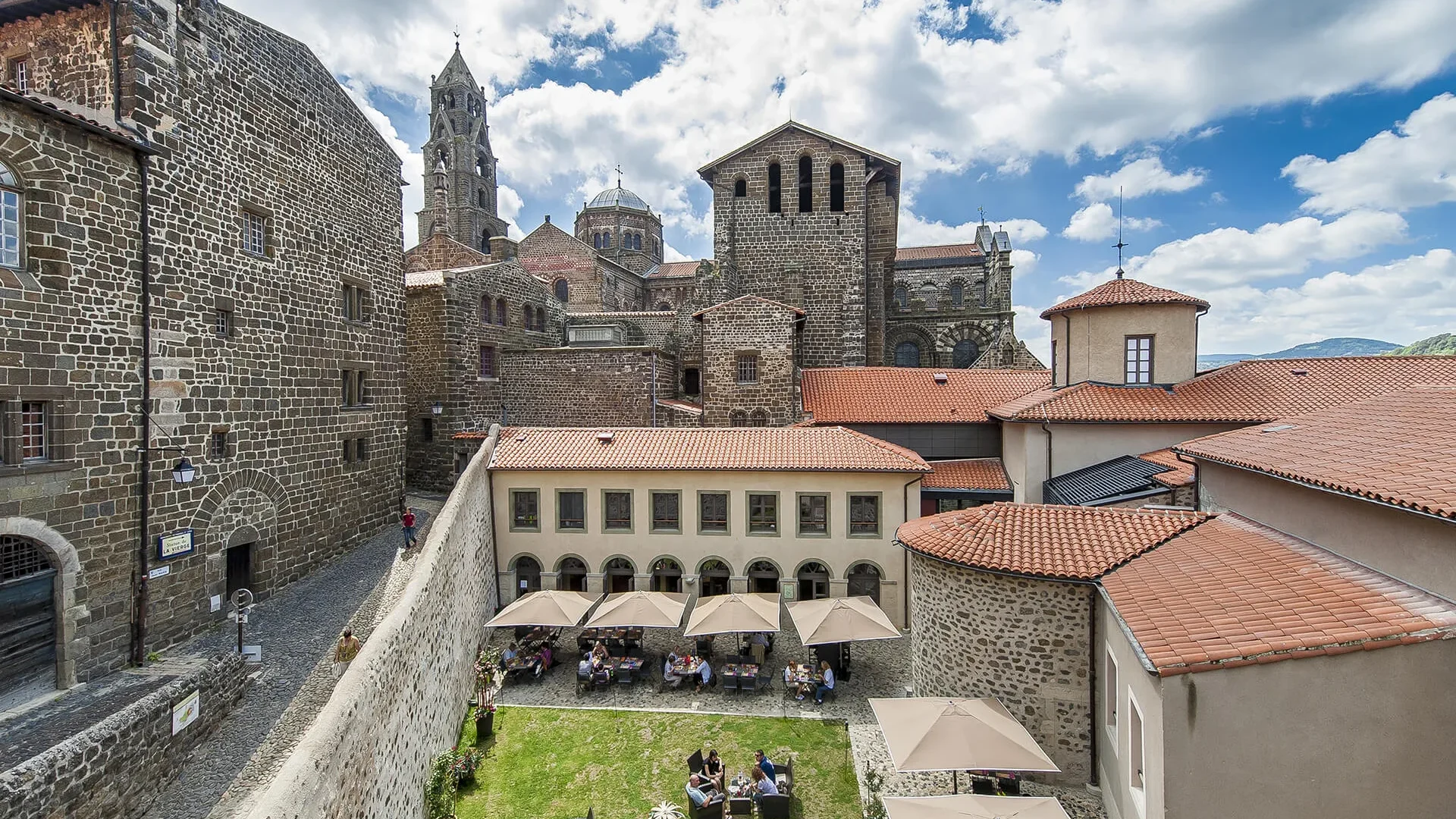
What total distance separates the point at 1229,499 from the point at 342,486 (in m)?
21.0

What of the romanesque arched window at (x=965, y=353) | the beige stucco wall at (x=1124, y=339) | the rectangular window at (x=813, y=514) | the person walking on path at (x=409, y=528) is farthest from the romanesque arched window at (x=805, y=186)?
the person walking on path at (x=409, y=528)

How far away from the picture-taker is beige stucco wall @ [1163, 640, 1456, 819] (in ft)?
20.6

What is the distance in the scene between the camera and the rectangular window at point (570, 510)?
58.1ft

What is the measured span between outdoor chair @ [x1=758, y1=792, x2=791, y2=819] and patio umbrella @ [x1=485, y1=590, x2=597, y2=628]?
20.4 feet

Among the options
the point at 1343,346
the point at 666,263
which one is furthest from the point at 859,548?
the point at 1343,346

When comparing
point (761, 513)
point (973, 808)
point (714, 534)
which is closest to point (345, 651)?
point (714, 534)

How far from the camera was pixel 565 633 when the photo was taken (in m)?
16.8

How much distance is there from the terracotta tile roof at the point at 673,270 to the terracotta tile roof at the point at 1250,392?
3105cm

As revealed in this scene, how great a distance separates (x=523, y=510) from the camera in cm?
1795

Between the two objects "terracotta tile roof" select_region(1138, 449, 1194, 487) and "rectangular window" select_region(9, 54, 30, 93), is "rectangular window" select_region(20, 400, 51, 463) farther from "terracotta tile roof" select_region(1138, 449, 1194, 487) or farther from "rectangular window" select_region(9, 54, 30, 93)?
"terracotta tile roof" select_region(1138, 449, 1194, 487)

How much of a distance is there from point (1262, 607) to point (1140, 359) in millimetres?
12972

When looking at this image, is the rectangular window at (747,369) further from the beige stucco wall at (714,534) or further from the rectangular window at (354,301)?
the rectangular window at (354,301)

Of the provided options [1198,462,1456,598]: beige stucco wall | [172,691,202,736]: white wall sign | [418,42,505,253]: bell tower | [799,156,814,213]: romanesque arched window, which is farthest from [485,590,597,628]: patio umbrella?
[418,42,505,253]: bell tower

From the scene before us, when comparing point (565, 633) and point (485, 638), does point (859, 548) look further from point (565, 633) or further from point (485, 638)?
point (485, 638)
